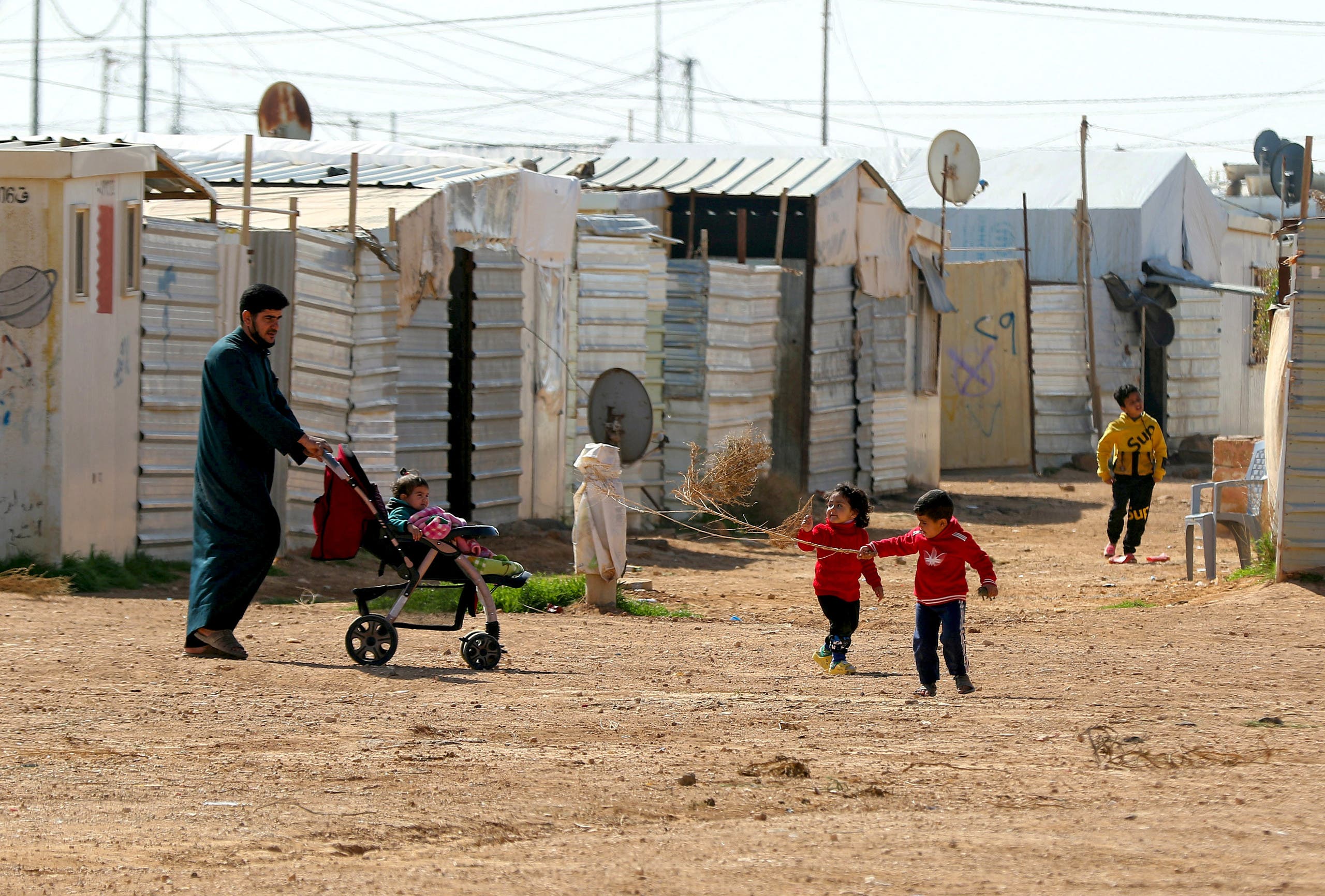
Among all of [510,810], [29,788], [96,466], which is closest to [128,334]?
[96,466]

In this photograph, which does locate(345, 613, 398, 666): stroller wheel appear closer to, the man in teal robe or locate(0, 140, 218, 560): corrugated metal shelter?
the man in teal robe

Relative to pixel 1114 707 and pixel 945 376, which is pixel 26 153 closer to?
pixel 1114 707

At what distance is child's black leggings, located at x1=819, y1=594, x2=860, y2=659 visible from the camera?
7.77 m

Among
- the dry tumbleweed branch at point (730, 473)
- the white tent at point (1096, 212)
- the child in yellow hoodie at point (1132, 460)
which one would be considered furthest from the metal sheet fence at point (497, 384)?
the white tent at point (1096, 212)

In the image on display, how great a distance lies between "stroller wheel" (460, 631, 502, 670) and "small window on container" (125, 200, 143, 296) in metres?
4.74

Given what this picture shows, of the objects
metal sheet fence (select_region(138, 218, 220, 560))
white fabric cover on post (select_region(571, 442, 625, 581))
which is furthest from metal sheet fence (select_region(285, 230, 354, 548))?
white fabric cover on post (select_region(571, 442, 625, 581))

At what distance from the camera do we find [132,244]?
11.0 m

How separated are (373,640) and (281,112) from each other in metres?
14.8

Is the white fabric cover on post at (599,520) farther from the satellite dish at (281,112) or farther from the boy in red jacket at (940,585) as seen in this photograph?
the satellite dish at (281,112)

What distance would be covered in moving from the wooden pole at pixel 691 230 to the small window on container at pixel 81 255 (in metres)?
9.22

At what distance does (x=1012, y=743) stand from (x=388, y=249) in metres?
8.63

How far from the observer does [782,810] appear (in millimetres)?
4762

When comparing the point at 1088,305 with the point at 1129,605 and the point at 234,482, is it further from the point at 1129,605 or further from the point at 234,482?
the point at 234,482

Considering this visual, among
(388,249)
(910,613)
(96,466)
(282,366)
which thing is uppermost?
(388,249)
